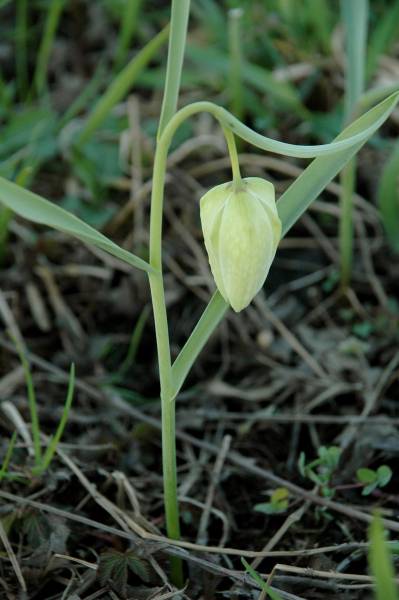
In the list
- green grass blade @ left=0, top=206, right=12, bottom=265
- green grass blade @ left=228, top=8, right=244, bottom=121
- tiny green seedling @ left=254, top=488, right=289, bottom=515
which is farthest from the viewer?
green grass blade @ left=228, top=8, right=244, bottom=121

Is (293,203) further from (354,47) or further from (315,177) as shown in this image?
(354,47)

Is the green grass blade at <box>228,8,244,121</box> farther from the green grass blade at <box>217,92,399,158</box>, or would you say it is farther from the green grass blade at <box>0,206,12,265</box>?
the green grass blade at <box>217,92,399,158</box>

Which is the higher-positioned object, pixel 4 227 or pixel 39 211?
pixel 39 211

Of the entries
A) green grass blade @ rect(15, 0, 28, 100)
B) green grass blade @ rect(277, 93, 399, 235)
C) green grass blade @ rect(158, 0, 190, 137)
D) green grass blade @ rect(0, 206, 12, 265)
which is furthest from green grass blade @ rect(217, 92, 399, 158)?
green grass blade @ rect(15, 0, 28, 100)

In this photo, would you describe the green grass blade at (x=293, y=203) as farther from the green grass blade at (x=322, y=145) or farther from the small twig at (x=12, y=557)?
the small twig at (x=12, y=557)

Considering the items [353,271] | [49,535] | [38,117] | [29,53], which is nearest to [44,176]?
[38,117]

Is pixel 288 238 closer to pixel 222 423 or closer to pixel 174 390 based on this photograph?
pixel 222 423

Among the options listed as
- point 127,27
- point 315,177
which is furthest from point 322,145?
point 127,27
